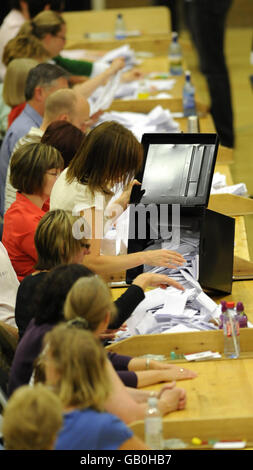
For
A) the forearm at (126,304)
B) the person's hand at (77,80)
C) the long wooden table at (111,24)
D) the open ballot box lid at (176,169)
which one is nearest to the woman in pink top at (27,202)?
the open ballot box lid at (176,169)

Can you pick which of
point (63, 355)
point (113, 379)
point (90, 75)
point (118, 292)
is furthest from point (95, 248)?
point (90, 75)

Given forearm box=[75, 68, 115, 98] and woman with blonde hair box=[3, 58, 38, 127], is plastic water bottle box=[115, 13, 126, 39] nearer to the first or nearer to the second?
forearm box=[75, 68, 115, 98]

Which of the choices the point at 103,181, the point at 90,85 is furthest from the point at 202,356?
the point at 90,85

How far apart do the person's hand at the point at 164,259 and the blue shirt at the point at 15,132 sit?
1.66 meters

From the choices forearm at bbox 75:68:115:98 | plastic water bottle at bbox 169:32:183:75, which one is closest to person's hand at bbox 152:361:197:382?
forearm at bbox 75:68:115:98

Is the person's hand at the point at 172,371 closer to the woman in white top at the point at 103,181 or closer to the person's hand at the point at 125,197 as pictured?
the woman in white top at the point at 103,181

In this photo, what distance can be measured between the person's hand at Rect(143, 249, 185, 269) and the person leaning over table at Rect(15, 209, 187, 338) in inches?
9.2

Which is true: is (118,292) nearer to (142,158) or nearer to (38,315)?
(142,158)

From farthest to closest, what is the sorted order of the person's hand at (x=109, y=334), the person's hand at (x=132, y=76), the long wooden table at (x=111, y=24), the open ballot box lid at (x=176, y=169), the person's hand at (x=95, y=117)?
the long wooden table at (x=111, y=24)
the person's hand at (x=132, y=76)
the person's hand at (x=95, y=117)
the open ballot box lid at (x=176, y=169)
the person's hand at (x=109, y=334)

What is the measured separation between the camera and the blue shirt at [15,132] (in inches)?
178

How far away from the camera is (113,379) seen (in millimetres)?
2232

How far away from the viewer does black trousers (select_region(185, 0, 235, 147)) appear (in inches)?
261

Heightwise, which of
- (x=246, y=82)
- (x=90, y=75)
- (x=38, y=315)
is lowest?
(x=246, y=82)

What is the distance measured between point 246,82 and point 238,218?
546 centimetres
